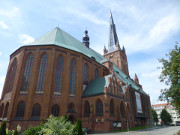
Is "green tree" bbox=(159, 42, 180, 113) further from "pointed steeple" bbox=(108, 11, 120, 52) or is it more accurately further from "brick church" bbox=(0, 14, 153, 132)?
"pointed steeple" bbox=(108, 11, 120, 52)

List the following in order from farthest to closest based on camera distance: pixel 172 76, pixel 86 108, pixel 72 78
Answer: pixel 72 78 → pixel 86 108 → pixel 172 76

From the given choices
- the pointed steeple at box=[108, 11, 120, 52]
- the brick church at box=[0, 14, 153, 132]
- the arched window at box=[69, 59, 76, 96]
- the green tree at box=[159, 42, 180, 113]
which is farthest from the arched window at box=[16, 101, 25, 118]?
the pointed steeple at box=[108, 11, 120, 52]

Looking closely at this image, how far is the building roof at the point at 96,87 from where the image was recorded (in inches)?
1088

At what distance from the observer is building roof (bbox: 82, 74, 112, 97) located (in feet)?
90.6

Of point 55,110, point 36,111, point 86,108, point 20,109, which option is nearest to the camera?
point 20,109

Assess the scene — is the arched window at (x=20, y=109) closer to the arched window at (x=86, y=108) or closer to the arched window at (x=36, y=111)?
the arched window at (x=36, y=111)

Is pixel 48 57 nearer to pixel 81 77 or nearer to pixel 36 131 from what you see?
pixel 81 77

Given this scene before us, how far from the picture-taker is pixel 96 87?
29250mm

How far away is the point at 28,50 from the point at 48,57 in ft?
16.4

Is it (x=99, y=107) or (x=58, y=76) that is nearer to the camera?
(x=99, y=107)

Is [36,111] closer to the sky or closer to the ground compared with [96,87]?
closer to the ground

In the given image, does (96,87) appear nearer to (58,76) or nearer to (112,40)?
(58,76)

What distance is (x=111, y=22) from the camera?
70625 mm

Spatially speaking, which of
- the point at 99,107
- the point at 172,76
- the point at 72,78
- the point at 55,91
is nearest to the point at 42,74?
the point at 55,91
